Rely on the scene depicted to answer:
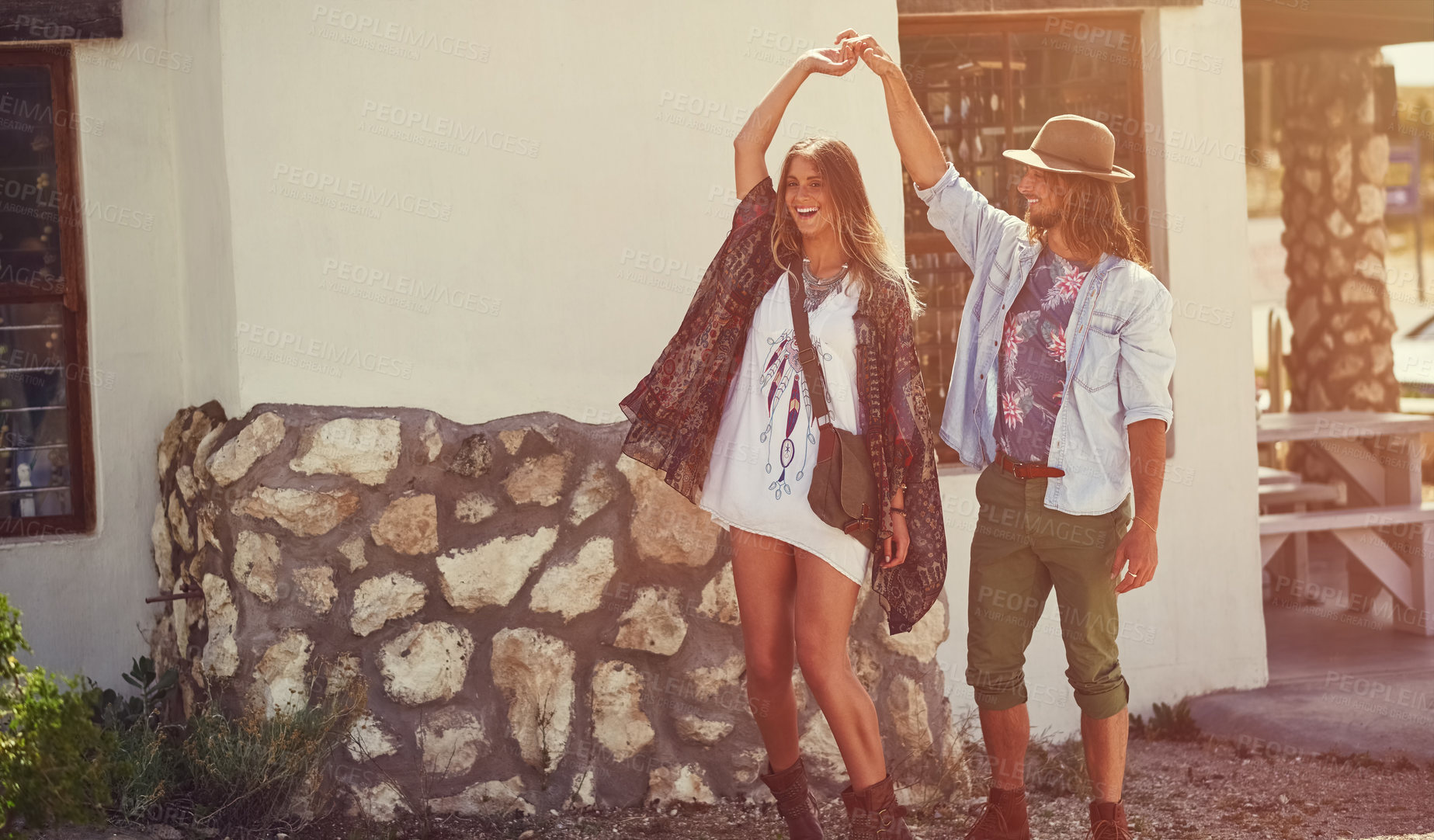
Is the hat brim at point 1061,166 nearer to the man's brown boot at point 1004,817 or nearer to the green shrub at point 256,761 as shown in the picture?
the man's brown boot at point 1004,817

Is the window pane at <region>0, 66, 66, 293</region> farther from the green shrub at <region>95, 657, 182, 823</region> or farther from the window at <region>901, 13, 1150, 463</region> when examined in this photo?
the window at <region>901, 13, 1150, 463</region>

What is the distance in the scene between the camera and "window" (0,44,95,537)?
493 centimetres

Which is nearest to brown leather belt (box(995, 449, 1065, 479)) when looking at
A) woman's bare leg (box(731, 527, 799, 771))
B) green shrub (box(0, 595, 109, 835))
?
woman's bare leg (box(731, 527, 799, 771))

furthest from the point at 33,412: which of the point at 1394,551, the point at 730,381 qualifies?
the point at 1394,551

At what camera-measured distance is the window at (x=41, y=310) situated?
16.2 ft

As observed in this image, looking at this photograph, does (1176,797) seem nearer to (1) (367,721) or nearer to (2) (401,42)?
(1) (367,721)

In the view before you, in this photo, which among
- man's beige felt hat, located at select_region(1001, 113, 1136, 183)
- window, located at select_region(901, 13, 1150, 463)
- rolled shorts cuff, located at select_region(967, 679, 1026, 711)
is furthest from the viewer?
window, located at select_region(901, 13, 1150, 463)

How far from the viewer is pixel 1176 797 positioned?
16.2 ft

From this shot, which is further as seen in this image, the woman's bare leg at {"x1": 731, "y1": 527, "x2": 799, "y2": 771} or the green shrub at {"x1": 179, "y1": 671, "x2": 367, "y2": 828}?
the green shrub at {"x1": 179, "y1": 671, "x2": 367, "y2": 828}

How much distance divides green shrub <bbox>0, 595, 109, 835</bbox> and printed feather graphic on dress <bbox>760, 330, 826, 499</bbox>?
1755 millimetres

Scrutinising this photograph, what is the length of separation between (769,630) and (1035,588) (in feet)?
2.42

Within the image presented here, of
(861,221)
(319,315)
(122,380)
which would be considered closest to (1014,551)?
(861,221)

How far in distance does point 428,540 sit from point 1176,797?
9.20 ft

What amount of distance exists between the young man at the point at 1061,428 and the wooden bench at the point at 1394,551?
12.4 feet
